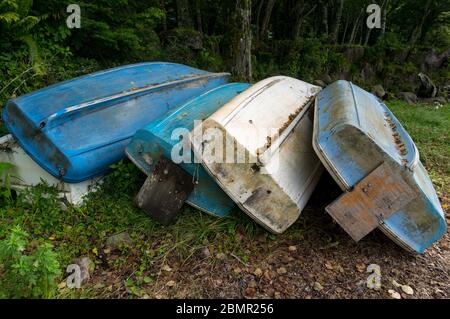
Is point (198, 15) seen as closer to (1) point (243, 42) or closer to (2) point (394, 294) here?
(1) point (243, 42)

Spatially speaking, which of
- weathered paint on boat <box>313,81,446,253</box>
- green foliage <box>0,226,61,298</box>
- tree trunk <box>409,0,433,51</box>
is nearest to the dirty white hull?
green foliage <box>0,226,61,298</box>

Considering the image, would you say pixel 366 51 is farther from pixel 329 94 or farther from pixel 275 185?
pixel 275 185

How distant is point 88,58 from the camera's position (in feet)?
17.4

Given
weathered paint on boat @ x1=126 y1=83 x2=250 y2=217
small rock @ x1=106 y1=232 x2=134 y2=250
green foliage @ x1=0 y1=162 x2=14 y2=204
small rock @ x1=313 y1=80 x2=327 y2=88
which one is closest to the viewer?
small rock @ x1=106 y1=232 x2=134 y2=250

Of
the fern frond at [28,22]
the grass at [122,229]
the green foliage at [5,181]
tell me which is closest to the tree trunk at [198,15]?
the fern frond at [28,22]

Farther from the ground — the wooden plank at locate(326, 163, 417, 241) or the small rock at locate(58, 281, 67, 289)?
the wooden plank at locate(326, 163, 417, 241)

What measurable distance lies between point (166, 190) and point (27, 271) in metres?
1.14

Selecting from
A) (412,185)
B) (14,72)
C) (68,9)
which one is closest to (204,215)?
(412,185)

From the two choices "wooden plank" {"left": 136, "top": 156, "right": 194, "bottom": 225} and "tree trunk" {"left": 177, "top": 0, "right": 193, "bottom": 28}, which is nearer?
"wooden plank" {"left": 136, "top": 156, "right": 194, "bottom": 225}

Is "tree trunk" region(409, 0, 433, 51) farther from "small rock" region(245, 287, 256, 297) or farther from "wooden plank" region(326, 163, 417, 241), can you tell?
"small rock" region(245, 287, 256, 297)

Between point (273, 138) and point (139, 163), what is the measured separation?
1.14 metres

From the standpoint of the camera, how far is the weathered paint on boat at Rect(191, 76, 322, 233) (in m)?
A: 2.51

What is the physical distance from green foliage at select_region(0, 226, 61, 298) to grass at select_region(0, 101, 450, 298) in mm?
311

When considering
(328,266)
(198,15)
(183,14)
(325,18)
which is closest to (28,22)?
(183,14)
